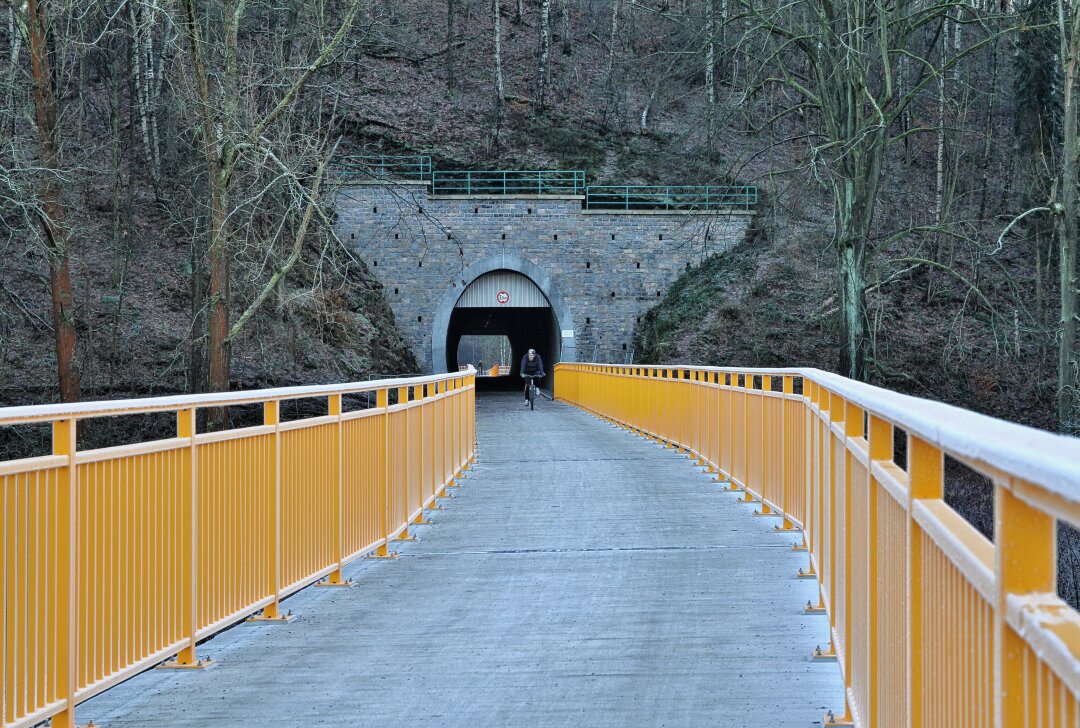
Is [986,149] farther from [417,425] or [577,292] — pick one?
[417,425]

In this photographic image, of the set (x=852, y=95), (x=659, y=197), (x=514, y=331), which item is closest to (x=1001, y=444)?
(x=852, y=95)

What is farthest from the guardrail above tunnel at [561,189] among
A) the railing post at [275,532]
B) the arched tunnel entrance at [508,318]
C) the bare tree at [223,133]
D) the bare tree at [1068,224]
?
the railing post at [275,532]

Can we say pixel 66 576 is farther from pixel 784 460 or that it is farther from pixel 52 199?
pixel 52 199

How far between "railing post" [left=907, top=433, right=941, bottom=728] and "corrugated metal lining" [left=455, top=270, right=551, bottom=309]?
39078mm

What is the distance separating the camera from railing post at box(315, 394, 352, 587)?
311 inches

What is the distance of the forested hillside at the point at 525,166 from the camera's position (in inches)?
784

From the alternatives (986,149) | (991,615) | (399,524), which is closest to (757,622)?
(399,524)

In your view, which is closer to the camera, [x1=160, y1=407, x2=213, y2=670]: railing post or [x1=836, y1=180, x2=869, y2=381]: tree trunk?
[x1=160, y1=407, x2=213, y2=670]: railing post

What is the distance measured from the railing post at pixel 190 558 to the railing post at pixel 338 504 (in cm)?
→ 218

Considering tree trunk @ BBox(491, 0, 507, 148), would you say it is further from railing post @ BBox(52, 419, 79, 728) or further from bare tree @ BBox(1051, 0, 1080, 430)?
railing post @ BBox(52, 419, 79, 728)

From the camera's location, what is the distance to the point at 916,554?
9.35 ft

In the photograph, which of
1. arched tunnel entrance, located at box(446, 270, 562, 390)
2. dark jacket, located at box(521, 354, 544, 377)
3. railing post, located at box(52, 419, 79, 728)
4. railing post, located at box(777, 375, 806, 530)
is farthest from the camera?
arched tunnel entrance, located at box(446, 270, 562, 390)

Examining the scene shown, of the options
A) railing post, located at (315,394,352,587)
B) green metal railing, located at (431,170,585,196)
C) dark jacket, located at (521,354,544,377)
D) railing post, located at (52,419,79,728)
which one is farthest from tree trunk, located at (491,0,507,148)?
railing post, located at (52,419,79,728)

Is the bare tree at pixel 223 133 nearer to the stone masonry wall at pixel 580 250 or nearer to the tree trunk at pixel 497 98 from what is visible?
the stone masonry wall at pixel 580 250
